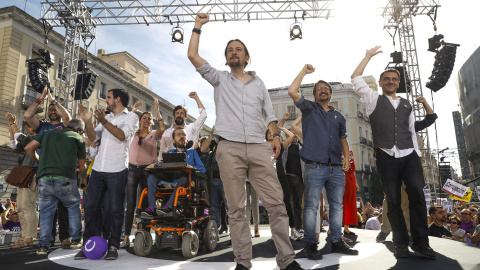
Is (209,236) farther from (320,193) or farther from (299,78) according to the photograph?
(299,78)

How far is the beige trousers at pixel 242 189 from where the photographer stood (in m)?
2.49

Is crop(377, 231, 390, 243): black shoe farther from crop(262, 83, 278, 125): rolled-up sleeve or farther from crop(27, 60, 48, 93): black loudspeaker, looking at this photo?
crop(27, 60, 48, 93): black loudspeaker

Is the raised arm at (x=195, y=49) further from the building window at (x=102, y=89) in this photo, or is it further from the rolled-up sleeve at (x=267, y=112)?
the building window at (x=102, y=89)

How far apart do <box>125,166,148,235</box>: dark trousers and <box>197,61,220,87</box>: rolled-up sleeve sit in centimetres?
225

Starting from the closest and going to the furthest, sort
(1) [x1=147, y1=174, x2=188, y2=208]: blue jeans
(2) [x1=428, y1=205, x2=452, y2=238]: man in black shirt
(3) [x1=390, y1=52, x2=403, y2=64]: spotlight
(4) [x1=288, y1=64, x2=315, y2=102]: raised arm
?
(4) [x1=288, y1=64, x2=315, y2=102]: raised arm < (1) [x1=147, y1=174, x2=188, y2=208]: blue jeans < (2) [x1=428, y1=205, x2=452, y2=238]: man in black shirt < (3) [x1=390, y1=52, x2=403, y2=64]: spotlight

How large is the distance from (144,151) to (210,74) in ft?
8.21

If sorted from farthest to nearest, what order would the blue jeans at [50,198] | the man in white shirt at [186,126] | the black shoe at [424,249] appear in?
1. the man in white shirt at [186,126]
2. the blue jeans at [50,198]
3. the black shoe at [424,249]

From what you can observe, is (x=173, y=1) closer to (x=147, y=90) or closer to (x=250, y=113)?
(x=250, y=113)

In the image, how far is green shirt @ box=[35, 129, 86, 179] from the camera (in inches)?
158

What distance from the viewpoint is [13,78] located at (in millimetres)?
18922

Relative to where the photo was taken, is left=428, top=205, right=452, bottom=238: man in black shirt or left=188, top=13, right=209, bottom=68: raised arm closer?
left=188, top=13, right=209, bottom=68: raised arm

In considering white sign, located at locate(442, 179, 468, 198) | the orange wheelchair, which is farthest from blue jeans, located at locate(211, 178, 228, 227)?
white sign, located at locate(442, 179, 468, 198)

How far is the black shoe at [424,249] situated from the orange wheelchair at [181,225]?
2335 millimetres

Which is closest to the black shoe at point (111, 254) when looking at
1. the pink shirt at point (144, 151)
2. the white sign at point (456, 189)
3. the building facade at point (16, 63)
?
the pink shirt at point (144, 151)
